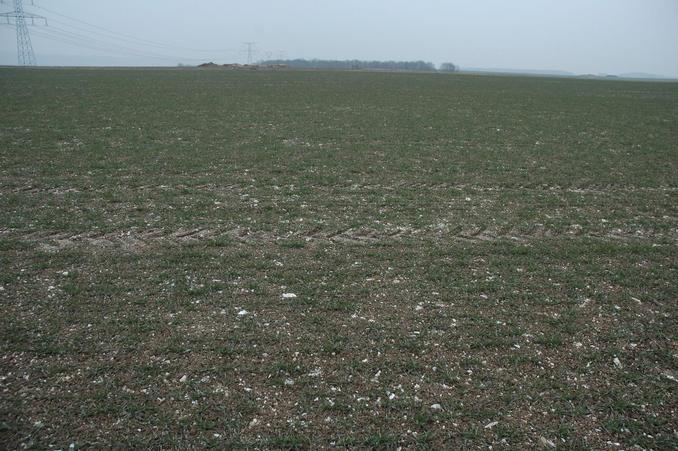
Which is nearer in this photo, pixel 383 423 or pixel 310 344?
pixel 383 423

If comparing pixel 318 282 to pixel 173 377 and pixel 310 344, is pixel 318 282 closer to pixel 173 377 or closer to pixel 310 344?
pixel 310 344

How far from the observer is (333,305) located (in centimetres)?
689

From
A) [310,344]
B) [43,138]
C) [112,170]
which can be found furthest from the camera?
[43,138]

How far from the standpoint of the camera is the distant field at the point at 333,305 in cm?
479

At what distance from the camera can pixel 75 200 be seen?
36.6 feet

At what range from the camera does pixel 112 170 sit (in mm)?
14047

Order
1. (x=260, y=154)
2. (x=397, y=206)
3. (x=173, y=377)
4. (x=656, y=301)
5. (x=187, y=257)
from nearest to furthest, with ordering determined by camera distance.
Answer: (x=173, y=377) → (x=656, y=301) → (x=187, y=257) → (x=397, y=206) → (x=260, y=154)

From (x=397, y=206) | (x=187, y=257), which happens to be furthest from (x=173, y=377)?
(x=397, y=206)

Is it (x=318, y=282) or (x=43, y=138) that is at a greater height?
(x=43, y=138)

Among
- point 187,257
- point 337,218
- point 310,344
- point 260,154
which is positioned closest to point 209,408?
point 310,344

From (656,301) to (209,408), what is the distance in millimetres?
7063

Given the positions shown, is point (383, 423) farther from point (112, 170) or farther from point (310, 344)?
point (112, 170)

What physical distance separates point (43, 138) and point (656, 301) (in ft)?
70.3

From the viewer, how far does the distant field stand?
4.79 m
